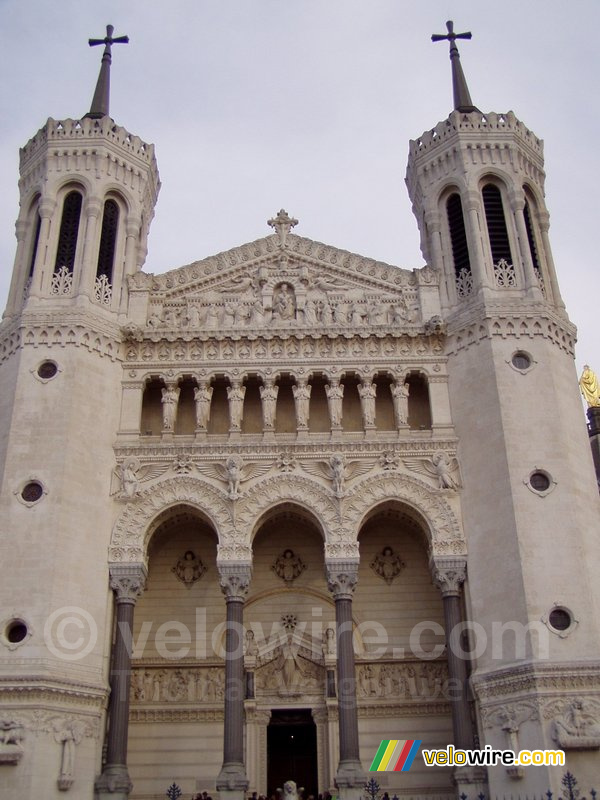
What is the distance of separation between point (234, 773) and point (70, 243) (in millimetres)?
14583

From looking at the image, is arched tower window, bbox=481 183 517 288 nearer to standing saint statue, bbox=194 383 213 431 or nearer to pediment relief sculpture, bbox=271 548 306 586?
standing saint statue, bbox=194 383 213 431

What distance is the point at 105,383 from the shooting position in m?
23.1

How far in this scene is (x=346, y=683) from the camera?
65.9ft

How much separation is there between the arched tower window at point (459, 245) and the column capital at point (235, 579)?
31.4 feet

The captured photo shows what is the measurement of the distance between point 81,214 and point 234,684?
44.0 ft

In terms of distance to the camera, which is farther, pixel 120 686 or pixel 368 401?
pixel 368 401

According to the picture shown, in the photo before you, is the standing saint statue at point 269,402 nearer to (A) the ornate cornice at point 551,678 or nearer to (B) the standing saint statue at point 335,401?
(B) the standing saint statue at point 335,401

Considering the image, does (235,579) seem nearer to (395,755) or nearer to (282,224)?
(395,755)

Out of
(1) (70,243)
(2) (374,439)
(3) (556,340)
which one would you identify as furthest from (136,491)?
(3) (556,340)

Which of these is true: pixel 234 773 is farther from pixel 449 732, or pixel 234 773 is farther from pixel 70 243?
pixel 70 243

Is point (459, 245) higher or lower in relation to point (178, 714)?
higher

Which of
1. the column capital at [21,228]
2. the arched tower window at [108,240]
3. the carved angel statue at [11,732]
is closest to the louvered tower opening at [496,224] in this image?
the arched tower window at [108,240]

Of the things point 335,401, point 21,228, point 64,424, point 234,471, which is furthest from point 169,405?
point 21,228

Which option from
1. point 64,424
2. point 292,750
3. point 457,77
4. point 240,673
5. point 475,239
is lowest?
point 292,750
